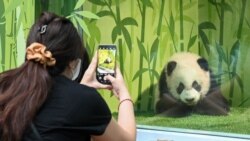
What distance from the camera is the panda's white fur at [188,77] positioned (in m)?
2.51

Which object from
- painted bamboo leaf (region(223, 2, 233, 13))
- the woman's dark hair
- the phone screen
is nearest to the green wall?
painted bamboo leaf (region(223, 2, 233, 13))

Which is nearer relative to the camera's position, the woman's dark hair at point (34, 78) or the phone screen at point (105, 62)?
the woman's dark hair at point (34, 78)

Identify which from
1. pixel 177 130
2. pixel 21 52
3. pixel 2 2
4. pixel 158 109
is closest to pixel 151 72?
pixel 158 109

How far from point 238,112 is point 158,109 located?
1.51 ft

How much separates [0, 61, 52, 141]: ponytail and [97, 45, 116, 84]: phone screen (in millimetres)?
347

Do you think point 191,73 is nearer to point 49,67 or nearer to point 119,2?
point 119,2

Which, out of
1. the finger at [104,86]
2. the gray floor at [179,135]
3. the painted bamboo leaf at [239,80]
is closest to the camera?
the finger at [104,86]

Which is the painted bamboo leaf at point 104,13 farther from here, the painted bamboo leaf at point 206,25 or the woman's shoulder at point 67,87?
the woman's shoulder at point 67,87

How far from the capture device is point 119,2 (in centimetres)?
271

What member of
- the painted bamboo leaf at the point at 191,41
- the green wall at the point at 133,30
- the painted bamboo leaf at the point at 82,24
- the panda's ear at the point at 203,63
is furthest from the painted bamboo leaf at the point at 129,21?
the panda's ear at the point at 203,63

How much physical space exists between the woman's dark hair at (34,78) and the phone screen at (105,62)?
257 millimetres

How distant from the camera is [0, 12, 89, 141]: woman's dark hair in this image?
135 cm

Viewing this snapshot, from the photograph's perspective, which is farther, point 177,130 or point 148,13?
point 148,13

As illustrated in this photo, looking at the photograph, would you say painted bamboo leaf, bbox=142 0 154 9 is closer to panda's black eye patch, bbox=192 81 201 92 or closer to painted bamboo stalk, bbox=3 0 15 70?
panda's black eye patch, bbox=192 81 201 92
